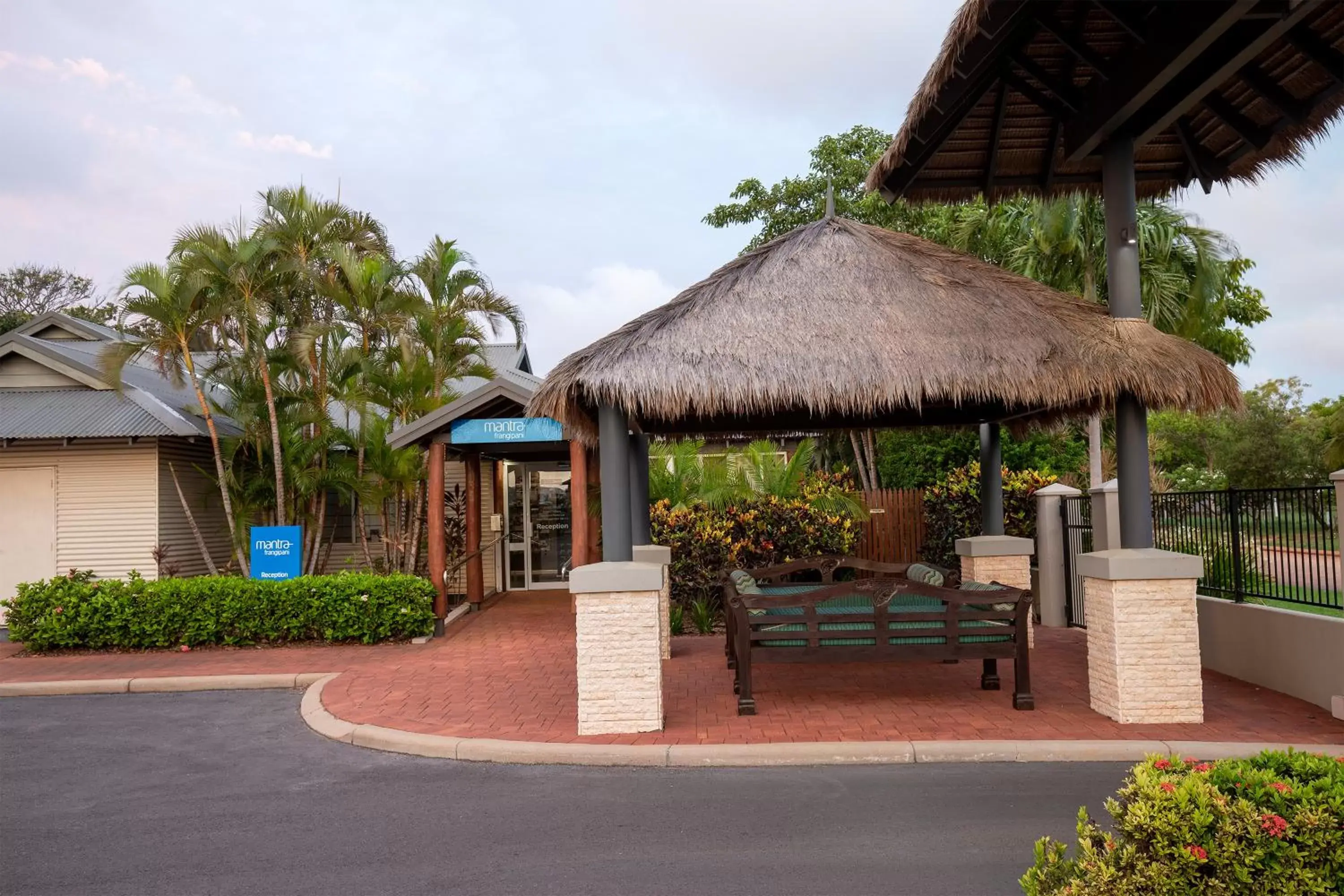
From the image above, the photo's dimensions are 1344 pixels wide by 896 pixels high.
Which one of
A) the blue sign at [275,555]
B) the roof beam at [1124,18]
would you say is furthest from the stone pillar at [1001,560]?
the blue sign at [275,555]

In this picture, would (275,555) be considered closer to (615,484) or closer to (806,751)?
(615,484)

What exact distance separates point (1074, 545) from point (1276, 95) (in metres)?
6.08

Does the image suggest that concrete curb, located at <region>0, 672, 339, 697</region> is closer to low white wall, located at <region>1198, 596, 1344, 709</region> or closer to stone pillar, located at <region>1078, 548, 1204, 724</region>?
stone pillar, located at <region>1078, 548, 1204, 724</region>

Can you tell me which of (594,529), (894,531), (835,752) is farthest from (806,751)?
(894,531)

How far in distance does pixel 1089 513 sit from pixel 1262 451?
109ft

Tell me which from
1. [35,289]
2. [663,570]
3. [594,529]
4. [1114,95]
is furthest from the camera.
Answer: [35,289]

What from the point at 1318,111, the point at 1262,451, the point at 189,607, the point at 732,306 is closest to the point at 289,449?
the point at 189,607

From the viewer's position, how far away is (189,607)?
1271cm

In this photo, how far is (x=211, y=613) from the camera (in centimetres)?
1272

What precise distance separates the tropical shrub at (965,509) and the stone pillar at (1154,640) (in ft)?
20.4

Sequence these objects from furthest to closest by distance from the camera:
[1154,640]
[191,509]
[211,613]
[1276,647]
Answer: [191,509]
[211,613]
[1276,647]
[1154,640]

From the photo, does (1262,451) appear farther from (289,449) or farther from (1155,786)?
(1155,786)

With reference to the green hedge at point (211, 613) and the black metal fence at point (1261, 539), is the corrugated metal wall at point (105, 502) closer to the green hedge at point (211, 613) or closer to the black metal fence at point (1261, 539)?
the green hedge at point (211, 613)

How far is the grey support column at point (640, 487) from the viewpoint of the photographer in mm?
11633
